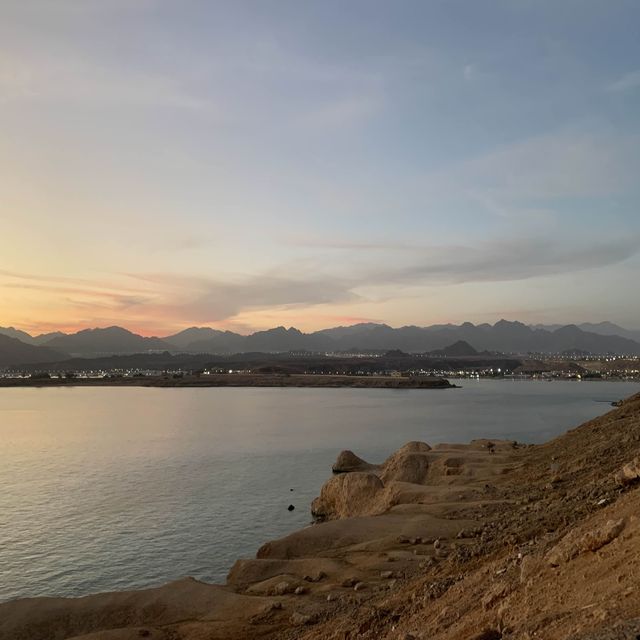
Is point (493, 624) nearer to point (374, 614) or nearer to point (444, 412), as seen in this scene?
point (374, 614)

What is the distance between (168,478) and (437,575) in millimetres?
37475

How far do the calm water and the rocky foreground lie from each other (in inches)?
243

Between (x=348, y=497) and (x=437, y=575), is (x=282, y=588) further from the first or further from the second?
(x=348, y=497)

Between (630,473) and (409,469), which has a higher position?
(630,473)

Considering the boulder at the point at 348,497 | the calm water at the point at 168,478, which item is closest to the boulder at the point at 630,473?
the calm water at the point at 168,478

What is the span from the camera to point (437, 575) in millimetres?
14320

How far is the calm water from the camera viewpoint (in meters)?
26.9

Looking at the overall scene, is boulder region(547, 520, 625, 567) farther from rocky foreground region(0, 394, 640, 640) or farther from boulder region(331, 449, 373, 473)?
boulder region(331, 449, 373, 473)

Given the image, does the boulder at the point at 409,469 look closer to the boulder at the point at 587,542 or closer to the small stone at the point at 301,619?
the small stone at the point at 301,619

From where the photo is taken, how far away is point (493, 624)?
870cm

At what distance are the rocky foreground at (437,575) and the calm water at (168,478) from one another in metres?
6.16

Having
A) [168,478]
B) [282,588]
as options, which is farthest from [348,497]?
[168,478]

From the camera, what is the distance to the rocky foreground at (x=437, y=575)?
8.61 metres

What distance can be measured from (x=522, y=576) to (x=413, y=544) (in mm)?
11210
